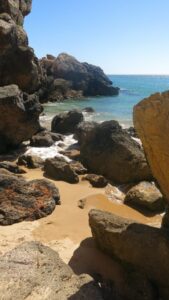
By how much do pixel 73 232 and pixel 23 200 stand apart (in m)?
1.21

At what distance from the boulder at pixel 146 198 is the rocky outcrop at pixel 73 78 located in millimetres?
30428

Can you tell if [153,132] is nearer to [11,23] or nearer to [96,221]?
[96,221]

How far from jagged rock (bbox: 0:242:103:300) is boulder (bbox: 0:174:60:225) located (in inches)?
75.1

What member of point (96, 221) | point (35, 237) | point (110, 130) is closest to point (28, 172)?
point (110, 130)

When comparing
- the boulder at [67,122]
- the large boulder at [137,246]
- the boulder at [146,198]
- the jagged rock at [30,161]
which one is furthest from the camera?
the boulder at [67,122]

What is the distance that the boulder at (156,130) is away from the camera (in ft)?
14.3

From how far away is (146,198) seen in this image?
8188 millimetres

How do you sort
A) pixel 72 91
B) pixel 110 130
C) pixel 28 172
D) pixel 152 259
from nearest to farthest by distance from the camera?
pixel 152 259
pixel 28 172
pixel 110 130
pixel 72 91

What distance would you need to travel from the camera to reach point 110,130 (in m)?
11.1

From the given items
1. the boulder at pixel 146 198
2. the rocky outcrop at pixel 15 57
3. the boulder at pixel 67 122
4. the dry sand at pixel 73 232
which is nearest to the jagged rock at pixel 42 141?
the boulder at pixel 67 122

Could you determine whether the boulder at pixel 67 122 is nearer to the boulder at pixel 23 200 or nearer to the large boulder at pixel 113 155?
the large boulder at pixel 113 155

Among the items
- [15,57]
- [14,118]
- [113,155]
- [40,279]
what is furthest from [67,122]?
[40,279]

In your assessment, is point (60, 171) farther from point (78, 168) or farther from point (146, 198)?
point (146, 198)

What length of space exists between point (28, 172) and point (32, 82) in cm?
1528
